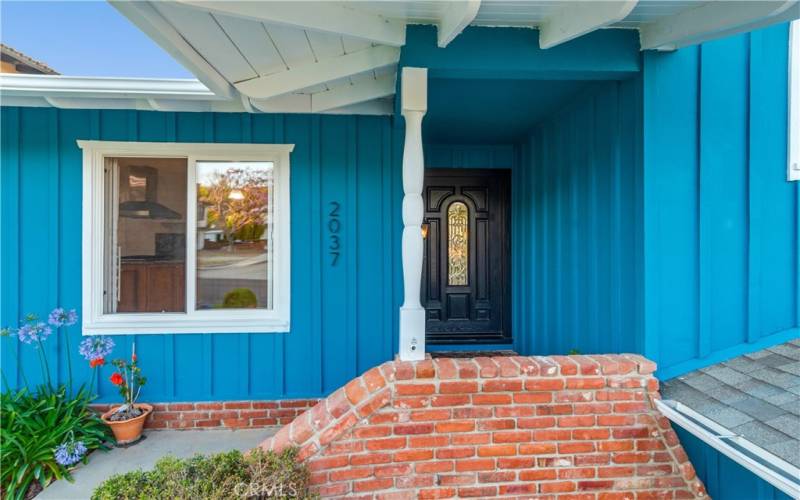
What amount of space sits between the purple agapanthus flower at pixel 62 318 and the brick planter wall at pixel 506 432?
6.44 feet

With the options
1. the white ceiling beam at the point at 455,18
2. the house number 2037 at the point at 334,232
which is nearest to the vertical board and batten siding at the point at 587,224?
the white ceiling beam at the point at 455,18

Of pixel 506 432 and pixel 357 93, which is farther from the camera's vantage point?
pixel 357 93

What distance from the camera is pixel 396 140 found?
10.2 feet

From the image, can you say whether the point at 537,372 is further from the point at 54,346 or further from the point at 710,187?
the point at 54,346

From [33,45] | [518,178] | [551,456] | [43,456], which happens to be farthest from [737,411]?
[33,45]

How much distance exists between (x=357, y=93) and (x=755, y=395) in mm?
2762

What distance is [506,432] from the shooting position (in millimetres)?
1917

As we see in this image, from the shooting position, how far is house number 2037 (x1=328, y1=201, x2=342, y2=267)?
3084 millimetres

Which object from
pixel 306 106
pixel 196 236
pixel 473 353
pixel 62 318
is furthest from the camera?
pixel 473 353

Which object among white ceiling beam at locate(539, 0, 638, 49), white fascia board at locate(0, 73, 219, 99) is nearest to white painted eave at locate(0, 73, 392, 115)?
white fascia board at locate(0, 73, 219, 99)

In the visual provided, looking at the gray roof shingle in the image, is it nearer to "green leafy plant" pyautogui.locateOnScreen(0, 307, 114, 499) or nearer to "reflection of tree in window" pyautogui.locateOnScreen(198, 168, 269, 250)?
"reflection of tree in window" pyautogui.locateOnScreen(198, 168, 269, 250)

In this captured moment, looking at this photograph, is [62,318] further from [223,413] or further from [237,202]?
[237,202]

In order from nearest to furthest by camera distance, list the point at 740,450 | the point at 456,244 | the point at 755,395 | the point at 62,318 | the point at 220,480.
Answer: the point at 740,450, the point at 220,480, the point at 755,395, the point at 62,318, the point at 456,244

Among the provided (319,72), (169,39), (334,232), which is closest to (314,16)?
(319,72)
